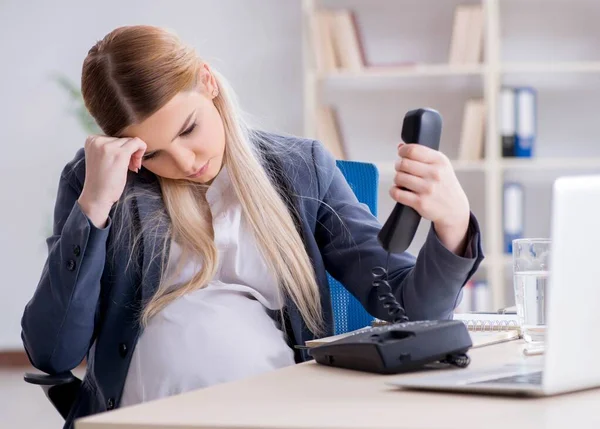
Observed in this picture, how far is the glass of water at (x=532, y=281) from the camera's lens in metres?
1.30

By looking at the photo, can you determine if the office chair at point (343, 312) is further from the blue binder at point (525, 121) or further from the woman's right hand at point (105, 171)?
the blue binder at point (525, 121)

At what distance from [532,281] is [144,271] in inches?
25.5

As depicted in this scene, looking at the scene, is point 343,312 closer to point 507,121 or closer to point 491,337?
point 491,337

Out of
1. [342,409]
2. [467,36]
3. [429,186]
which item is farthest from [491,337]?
[467,36]

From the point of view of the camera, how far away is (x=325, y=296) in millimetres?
1647

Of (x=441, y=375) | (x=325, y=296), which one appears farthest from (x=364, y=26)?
(x=441, y=375)

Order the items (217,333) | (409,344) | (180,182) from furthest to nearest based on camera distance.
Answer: (180,182) < (217,333) < (409,344)

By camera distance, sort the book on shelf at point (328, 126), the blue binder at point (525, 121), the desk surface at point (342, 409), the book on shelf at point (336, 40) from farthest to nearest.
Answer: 1. the book on shelf at point (328, 126)
2. the book on shelf at point (336, 40)
3. the blue binder at point (525, 121)
4. the desk surface at point (342, 409)

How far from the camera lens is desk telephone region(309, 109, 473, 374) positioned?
43.1 inches

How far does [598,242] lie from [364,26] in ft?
12.5

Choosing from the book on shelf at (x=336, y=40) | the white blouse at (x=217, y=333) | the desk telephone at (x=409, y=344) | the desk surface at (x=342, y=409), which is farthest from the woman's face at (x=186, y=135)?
the book on shelf at (x=336, y=40)

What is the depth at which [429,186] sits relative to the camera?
47.4 inches

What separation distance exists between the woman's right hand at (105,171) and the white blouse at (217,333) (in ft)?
0.55

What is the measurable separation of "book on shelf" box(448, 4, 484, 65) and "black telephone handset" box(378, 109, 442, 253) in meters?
3.08
